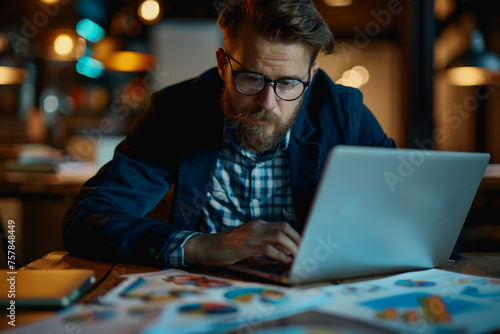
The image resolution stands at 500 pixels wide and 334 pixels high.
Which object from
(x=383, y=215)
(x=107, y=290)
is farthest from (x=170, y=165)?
(x=383, y=215)

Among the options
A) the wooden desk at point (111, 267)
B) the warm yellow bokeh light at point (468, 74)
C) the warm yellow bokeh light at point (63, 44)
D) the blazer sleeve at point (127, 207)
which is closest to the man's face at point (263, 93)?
the blazer sleeve at point (127, 207)

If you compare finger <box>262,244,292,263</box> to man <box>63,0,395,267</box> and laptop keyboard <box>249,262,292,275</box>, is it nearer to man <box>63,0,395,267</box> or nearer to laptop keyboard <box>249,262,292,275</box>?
laptop keyboard <box>249,262,292,275</box>

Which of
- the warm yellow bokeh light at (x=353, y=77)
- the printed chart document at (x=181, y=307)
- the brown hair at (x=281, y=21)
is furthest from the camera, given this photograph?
the warm yellow bokeh light at (x=353, y=77)

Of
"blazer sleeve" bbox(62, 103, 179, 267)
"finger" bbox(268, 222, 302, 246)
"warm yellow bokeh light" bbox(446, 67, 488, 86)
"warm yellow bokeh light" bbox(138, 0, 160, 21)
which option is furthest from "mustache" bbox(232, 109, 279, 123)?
"warm yellow bokeh light" bbox(446, 67, 488, 86)

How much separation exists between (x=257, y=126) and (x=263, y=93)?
3.6 inches

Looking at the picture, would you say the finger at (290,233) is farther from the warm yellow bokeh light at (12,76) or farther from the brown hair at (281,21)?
the warm yellow bokeh light at (12,76)

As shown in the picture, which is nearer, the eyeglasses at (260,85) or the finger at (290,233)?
the finger at (290,233)

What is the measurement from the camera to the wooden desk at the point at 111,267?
86cm

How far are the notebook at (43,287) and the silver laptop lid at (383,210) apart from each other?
36cm

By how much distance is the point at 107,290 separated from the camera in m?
0.82

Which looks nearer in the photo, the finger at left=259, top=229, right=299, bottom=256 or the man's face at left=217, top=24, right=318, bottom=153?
the finger at left=259, top=229, right=299, bottom=256

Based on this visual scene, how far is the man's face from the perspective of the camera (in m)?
1.24

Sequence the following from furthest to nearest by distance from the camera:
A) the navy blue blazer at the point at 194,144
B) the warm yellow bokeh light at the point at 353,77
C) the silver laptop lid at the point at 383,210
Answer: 1. the warm yellow bokeh light at the point at 353,77
2. the navy blue blazer at the point at 194,144
3. the silver laptop lid at the point at 383,210

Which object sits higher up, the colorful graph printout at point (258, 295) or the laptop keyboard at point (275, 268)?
the colorful graph printout at point (258, 295)
